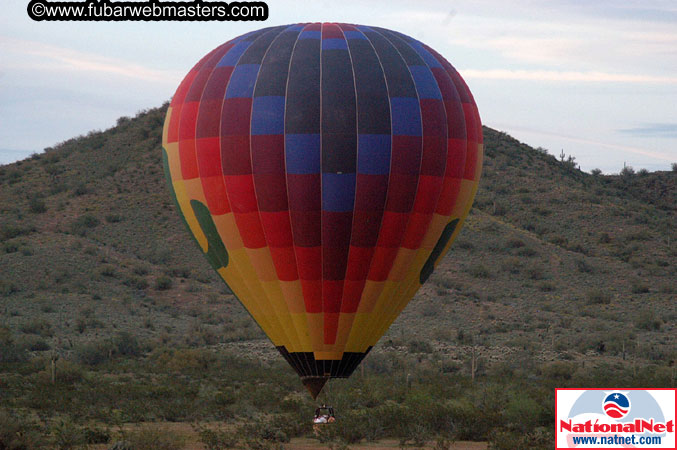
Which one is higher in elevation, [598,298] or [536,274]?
[536,274]

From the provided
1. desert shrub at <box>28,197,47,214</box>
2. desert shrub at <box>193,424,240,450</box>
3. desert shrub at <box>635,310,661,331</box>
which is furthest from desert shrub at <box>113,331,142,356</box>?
desert shrub at <box>635,310,661,331</box>

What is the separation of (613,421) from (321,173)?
9.80 m

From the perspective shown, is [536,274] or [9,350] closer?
[9,350]

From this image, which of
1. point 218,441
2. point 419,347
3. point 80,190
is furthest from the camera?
point 80,190

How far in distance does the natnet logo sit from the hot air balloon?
520cm

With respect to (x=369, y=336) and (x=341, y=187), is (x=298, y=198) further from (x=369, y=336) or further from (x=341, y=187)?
(x=369, y=336)

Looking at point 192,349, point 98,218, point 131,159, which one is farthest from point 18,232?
point 192,349

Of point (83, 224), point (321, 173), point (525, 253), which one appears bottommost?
point (321, 173)

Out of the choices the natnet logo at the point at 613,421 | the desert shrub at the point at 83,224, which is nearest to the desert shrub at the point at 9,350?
the desert shrub at the point at 83,224

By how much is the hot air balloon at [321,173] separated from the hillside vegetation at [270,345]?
27.6ft

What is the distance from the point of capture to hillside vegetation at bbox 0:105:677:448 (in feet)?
132

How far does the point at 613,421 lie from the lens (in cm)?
2738

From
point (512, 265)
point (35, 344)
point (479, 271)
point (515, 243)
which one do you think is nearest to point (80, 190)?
point (35, 344)

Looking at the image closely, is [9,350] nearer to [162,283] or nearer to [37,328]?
[37,328]
